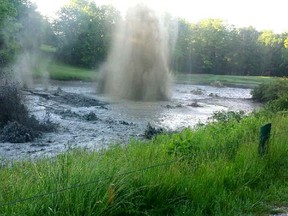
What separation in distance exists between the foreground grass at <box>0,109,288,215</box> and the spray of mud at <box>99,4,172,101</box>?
27.7 metres

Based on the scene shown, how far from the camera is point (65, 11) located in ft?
257

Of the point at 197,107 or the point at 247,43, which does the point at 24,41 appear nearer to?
the point at 197,107

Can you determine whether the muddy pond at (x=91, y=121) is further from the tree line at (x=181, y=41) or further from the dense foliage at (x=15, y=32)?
the tree line at (x=181, y=41)

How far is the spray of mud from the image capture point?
36034 millimetres

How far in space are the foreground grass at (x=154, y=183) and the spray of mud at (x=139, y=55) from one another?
90.9 ft

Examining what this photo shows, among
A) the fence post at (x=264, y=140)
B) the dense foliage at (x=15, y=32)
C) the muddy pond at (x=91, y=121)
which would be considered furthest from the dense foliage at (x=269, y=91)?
the fence post at (x=264, y=140)

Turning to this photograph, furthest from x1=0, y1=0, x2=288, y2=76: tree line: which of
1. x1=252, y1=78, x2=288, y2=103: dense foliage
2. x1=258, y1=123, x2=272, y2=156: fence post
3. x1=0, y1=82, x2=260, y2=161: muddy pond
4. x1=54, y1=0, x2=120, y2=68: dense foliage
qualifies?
x1=258, y1=123, x2=272, y2=156: fence post

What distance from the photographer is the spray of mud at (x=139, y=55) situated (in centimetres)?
3603

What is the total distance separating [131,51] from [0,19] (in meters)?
12.0

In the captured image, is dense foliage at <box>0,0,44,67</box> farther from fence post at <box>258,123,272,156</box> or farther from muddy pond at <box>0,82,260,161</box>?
fence post at <box>258,123,272,156</box>

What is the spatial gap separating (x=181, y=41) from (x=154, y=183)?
86.4 m

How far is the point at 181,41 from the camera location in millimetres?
90188

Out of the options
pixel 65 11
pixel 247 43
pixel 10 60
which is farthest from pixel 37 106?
pixel 247 43

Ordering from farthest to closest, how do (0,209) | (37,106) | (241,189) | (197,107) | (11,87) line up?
(197,107) < (37,106) < (11,87) < (241,189) < (0,209)
